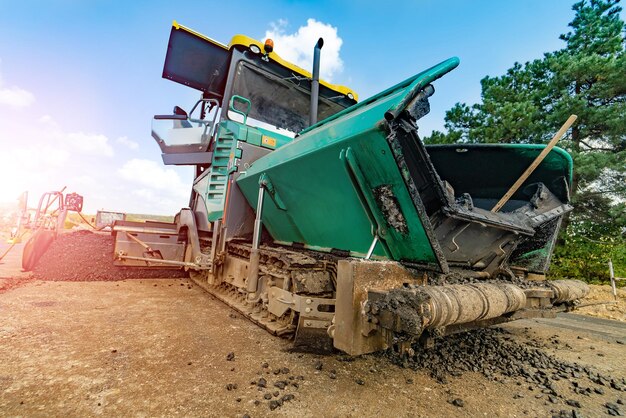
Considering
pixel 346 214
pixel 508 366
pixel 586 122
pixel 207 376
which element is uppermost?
pixel 586 122

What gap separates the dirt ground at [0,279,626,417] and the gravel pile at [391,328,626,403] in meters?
0.08

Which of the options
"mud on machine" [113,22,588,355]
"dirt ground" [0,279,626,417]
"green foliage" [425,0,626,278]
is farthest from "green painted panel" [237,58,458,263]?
"green foliage" [425,0,626,278]

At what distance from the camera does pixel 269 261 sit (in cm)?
319

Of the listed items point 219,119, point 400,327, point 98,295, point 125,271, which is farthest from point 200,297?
point 400,327

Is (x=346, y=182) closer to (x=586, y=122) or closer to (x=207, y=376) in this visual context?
(x=207, y=376)

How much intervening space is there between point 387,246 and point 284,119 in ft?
10.8

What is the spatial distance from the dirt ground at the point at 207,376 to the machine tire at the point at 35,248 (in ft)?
8.45

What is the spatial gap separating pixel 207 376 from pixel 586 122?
38.9 feet

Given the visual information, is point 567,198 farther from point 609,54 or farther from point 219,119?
point 609,54

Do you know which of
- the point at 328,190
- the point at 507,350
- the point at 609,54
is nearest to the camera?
the point at 328,190

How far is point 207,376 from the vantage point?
2.19m

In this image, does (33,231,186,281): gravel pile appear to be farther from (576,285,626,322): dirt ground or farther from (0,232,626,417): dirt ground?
(576,285,626,322): dirt ground

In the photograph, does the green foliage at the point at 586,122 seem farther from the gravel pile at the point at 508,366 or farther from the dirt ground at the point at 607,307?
the gravel pile at the point at 508,366

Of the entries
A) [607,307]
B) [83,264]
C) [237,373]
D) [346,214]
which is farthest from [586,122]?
[83,264]
